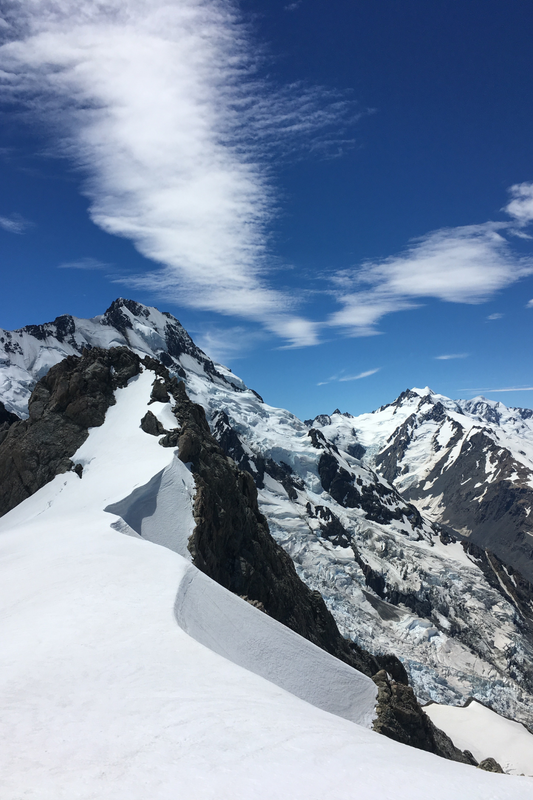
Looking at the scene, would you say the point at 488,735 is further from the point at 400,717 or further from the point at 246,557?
the point at 400,717

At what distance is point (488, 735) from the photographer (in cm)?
4372

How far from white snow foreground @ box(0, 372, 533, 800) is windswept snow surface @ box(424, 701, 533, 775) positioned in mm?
30880

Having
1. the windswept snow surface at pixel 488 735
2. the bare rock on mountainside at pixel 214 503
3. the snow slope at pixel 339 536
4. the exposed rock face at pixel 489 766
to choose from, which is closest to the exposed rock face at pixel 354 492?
the snow slope at pixel 339 536

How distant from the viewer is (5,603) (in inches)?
645

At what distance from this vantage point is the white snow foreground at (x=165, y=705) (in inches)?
285

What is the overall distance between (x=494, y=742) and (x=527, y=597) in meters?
119

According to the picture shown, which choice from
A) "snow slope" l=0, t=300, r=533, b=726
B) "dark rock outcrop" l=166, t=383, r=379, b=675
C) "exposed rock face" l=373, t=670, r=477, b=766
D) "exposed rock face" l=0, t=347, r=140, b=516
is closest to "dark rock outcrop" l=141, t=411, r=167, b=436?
"snow slope" l=0, t=300, r=533, b=726

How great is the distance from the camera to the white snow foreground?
7.24 metres

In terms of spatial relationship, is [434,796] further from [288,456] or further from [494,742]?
[288,456]

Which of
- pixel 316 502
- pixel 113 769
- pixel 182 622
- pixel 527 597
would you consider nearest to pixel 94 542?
pixel 182 622

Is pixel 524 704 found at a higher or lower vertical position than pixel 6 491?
lower

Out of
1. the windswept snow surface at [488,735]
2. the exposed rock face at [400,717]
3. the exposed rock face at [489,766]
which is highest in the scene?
the exposed rock face at [400,717]

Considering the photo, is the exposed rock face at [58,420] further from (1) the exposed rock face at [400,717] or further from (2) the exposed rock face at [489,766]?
(2) the exposed rock face at [489,766]

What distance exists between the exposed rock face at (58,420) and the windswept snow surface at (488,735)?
43051mm
